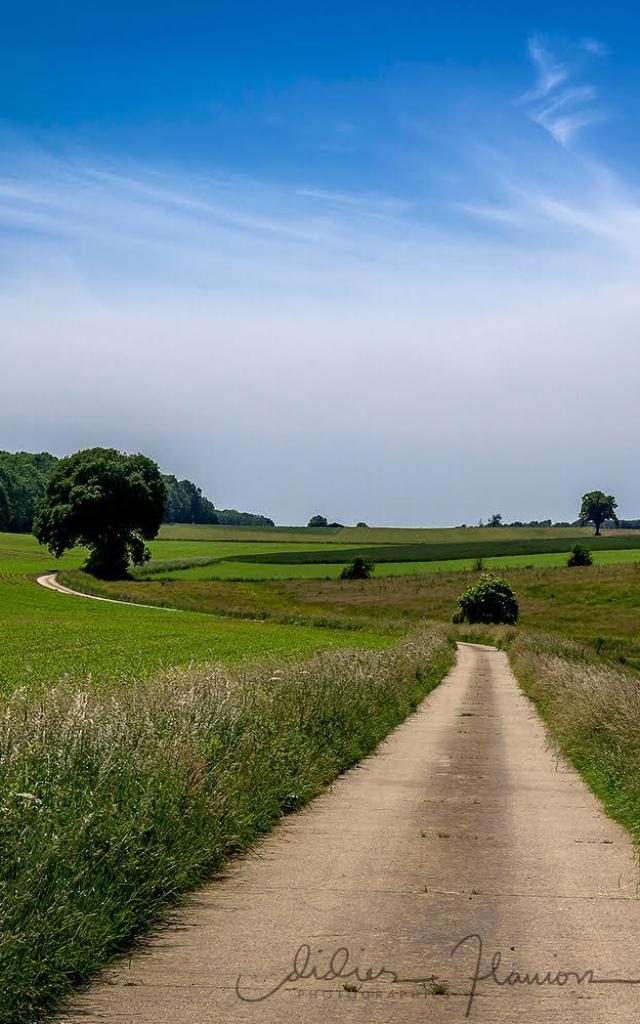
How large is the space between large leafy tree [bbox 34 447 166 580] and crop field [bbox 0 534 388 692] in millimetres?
14058

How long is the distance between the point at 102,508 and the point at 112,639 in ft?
195

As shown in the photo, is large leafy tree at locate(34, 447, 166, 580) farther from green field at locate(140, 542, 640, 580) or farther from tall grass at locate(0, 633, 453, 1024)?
tall grass at locate(0, 633, 453, 1024)

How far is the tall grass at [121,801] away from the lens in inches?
285

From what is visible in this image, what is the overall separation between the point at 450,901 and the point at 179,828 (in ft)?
8.58

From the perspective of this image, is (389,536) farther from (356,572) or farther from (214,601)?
(214,601)

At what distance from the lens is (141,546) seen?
368 feet

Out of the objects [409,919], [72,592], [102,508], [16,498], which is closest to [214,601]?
[72,592]

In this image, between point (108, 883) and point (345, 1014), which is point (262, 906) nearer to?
point (108, 883)

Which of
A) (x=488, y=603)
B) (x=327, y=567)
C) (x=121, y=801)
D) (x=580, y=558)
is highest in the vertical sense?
(x=580, y=558)

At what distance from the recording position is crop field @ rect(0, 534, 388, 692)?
32094 mm

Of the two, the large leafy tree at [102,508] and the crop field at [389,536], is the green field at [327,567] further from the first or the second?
the crop field at [389,536]

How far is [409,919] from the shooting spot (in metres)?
8.72

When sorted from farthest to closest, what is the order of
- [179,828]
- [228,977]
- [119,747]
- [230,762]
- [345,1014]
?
[230,762]
[119,747]
[179,828]
[228,977]
[345,1014]

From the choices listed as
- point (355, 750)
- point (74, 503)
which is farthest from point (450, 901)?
point (74, 503)
